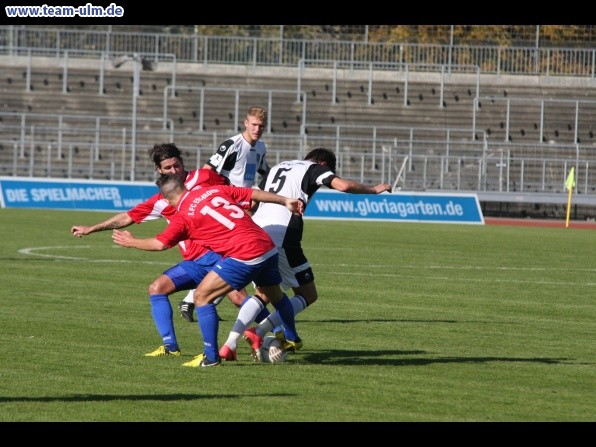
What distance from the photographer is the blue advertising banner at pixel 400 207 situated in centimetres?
3375

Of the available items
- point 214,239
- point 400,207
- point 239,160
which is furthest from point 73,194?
point 214,239

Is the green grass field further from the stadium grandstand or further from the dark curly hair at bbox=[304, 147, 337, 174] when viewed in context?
the stadium grandstand

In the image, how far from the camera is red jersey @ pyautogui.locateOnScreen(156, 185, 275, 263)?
9.55 meters

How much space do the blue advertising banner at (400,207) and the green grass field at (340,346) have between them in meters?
11.7

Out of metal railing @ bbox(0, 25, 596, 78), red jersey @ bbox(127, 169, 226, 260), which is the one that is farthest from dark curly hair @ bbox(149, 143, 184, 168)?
metal railing @ bbox(0, 25, 596, 78)

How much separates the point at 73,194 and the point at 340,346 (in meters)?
24.6

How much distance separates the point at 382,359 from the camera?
10281mm

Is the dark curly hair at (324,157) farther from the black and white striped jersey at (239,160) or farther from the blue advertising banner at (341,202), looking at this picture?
the blue advertising banner at (341,202)

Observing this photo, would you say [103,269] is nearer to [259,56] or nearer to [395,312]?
[395,312]

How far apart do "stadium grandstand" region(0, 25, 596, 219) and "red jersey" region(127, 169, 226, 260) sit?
2463 cm

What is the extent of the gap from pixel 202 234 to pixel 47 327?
2.93 metres

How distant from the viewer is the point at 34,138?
41812mm

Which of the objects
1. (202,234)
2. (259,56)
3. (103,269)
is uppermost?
(259,56)
